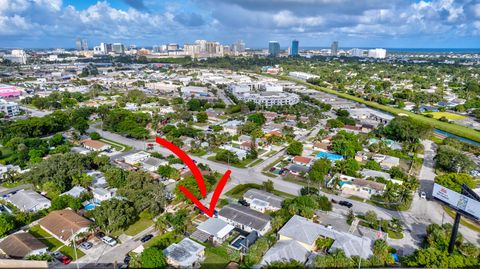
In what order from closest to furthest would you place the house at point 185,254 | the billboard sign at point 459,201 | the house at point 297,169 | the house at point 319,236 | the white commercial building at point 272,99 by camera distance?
the billboard sign at point 459,201
the house at point 185,254
the house at point 319,236
the house at point 297,169
the white commercial building at point 272,99

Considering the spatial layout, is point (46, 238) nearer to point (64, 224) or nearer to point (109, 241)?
point (64, 224)

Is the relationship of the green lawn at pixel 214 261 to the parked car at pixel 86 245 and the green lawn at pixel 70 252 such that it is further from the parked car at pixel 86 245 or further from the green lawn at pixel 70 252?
the green lawn at pixel 70 252

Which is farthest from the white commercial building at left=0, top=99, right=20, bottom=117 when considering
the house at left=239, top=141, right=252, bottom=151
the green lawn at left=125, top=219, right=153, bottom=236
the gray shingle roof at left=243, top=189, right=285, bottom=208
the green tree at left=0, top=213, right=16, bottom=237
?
the gray shingle roof at left=243, top=189, right=285, bottom=208

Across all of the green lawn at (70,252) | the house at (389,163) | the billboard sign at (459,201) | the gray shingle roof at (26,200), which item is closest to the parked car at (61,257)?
the green lawn at (70,252)

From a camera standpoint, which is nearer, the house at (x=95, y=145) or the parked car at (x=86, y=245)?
the parked car at (x=86, y=245)

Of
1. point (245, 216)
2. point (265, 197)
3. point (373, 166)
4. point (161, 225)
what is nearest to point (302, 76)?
point (373, 166)

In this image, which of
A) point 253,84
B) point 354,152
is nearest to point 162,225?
point 354,152
